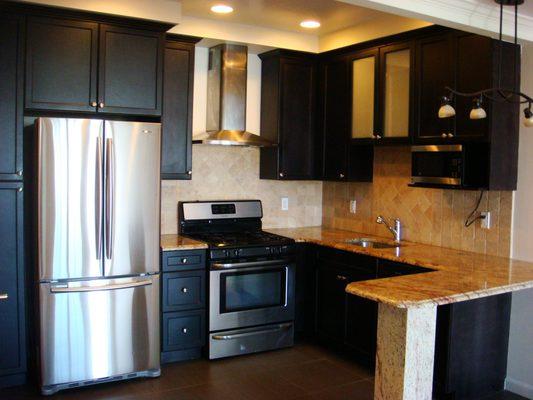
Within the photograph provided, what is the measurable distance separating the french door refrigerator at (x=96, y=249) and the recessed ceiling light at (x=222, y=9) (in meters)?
1.08

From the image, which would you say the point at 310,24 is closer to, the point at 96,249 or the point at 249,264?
the point at 249,264

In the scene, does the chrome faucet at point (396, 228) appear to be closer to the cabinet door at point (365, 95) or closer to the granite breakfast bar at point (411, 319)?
the cabinet door at point (365, 95)

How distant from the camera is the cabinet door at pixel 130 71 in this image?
3.91 m

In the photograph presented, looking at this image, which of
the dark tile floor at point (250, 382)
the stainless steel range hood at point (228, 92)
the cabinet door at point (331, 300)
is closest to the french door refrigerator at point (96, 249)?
the dark tile floor at point (250, 382)

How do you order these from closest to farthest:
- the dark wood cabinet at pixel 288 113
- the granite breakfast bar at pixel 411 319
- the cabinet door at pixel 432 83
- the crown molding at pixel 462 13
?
the granite breakfast bar at pixel 411 319 < the crown molding at pixel 462 13 < the cabinet door at pixel 432 83 < the dark wood cabinet at pixel 288 113

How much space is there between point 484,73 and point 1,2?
3043 mm

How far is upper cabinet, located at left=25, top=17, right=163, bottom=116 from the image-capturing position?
3725 mm

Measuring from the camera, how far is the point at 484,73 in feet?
11.9

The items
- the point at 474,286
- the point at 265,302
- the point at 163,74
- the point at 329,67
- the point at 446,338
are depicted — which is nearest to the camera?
the point at 474,286

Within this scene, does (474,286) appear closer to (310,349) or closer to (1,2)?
(310,349)

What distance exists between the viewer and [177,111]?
4.47m

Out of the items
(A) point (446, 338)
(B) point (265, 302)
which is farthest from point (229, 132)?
(A) point (446, 338)

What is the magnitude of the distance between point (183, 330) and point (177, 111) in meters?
1.66

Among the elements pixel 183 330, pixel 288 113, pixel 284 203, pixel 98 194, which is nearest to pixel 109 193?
pixel 98 194
